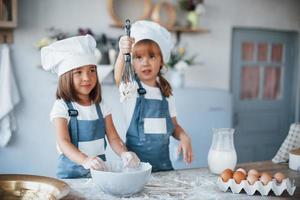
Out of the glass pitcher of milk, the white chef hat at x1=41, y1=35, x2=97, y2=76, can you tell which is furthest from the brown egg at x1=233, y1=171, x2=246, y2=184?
the white chef hat at x1=41, y1=35, x2=97, y2=76

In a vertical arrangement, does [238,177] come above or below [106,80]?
below

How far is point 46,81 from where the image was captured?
2.93 m

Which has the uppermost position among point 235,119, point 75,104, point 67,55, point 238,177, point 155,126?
point 67,55

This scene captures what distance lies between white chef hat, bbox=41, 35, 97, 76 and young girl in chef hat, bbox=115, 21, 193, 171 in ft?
0.71

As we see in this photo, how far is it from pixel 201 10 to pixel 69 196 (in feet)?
8.01

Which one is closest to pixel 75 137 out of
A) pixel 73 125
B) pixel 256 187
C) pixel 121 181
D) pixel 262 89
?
pixel 73 125

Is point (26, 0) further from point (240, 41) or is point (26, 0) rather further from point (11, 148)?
point (240, 41)

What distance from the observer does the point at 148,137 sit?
1.68 m

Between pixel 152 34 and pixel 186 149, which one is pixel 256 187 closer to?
pixel 186 149

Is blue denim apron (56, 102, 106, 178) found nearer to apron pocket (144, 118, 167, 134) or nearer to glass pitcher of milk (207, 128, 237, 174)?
apron pocket (144, 118, 167, 134)

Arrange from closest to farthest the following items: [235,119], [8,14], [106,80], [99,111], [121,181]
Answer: [121,181] < [99,111] < [8,14] < [106,80] < [235,119]

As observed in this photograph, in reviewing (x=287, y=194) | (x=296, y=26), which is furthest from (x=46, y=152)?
Result: (x=296, y=26)

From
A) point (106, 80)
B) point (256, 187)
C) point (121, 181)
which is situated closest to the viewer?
point (121, 181)

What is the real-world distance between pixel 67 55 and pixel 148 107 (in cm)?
46
